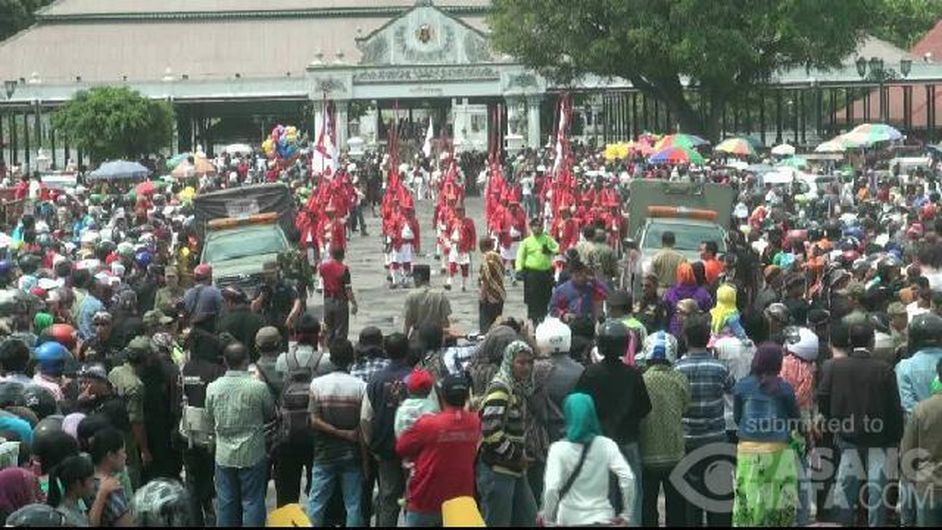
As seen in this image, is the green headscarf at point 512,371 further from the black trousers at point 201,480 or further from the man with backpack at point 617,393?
the black trousers at point 201,480

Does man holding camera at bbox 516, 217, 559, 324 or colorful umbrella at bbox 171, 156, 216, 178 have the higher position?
colorful umbrella at bbox 171, 156, 216, 178

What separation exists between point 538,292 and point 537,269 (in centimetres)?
29

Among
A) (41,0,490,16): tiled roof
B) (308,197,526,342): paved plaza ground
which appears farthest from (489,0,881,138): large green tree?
(41,0,490,16): tiled roof

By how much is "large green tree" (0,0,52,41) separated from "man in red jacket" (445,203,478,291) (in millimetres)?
61462

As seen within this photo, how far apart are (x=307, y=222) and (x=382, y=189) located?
20756mm

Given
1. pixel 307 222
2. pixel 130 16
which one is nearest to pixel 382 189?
pixel 307 222

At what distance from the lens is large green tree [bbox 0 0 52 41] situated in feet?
292

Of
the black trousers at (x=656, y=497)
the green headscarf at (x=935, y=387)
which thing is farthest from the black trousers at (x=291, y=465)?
the green headscarf at (x=935, y=387)

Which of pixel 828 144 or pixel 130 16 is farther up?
pixel 130 16

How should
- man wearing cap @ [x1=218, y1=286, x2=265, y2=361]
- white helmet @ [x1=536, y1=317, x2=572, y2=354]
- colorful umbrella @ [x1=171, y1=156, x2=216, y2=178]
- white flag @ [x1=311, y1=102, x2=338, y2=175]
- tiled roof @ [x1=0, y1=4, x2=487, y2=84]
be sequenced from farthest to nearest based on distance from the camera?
1. tiled roof @ [x1=0, y1=4, x2=487, y2=84]
2. colorful umbrella @ [x1=171, y1=156, x2=216, y2=178]
3. white flag @ [x1=311, y1=102, x2=338, y2=175]
4. man wearing cap @ [x1=218, y1=286, x2=265, y2=361]
5. white helmet @ [x1=536, y1=317, x2=572, y2=354]

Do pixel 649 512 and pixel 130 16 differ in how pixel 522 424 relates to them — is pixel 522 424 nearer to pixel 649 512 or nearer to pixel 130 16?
pixel 649 512

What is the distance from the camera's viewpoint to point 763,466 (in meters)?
11.9

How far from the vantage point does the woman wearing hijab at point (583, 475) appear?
10.6 metres

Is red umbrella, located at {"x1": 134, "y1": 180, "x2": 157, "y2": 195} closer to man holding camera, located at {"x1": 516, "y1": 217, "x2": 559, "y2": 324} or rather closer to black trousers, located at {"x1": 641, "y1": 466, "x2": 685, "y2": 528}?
man holding camera, located at {"x1": 516, "y1": 217, "x2": 559, "y2": 324}
